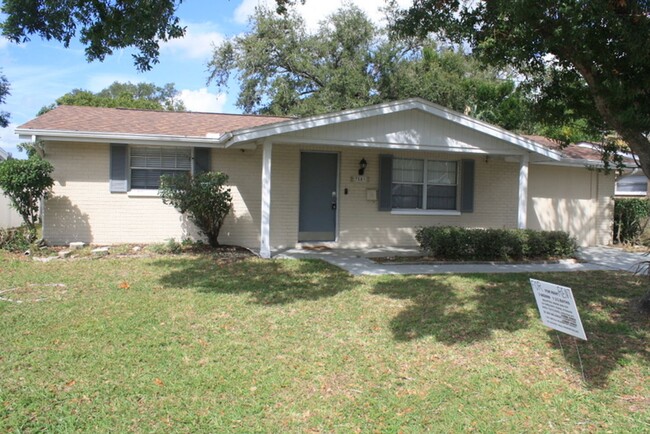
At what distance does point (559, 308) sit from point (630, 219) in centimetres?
1204

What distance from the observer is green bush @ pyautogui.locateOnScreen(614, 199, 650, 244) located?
14.3 metres

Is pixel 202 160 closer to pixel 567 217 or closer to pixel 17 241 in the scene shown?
pixel 17 241

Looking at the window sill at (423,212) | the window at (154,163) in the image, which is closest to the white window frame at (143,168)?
the window at (154,163)

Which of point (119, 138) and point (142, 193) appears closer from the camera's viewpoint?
point (119, 138)

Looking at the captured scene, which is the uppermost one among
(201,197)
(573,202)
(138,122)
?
(138,122)

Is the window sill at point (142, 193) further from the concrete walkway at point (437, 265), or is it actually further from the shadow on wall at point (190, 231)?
the concrete walkway at point (437, 265)

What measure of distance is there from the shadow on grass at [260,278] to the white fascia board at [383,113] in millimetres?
2494

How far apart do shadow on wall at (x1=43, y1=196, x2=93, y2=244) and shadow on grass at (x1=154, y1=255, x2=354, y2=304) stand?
2642mm

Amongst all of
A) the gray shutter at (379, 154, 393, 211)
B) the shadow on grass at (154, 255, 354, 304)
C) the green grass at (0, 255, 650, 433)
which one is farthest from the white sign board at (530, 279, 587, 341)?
the gray shutter at (379, 154, 393, 211)

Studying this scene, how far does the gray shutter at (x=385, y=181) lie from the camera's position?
12398mm

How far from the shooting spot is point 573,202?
14.1 metres

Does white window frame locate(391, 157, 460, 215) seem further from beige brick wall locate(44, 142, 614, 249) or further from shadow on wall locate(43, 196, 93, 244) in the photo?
shadow on wall locate(43, 196, 93, 244)

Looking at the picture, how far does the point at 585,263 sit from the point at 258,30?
67.2 ft

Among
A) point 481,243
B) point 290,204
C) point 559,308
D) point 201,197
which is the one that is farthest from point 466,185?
point 559,308
